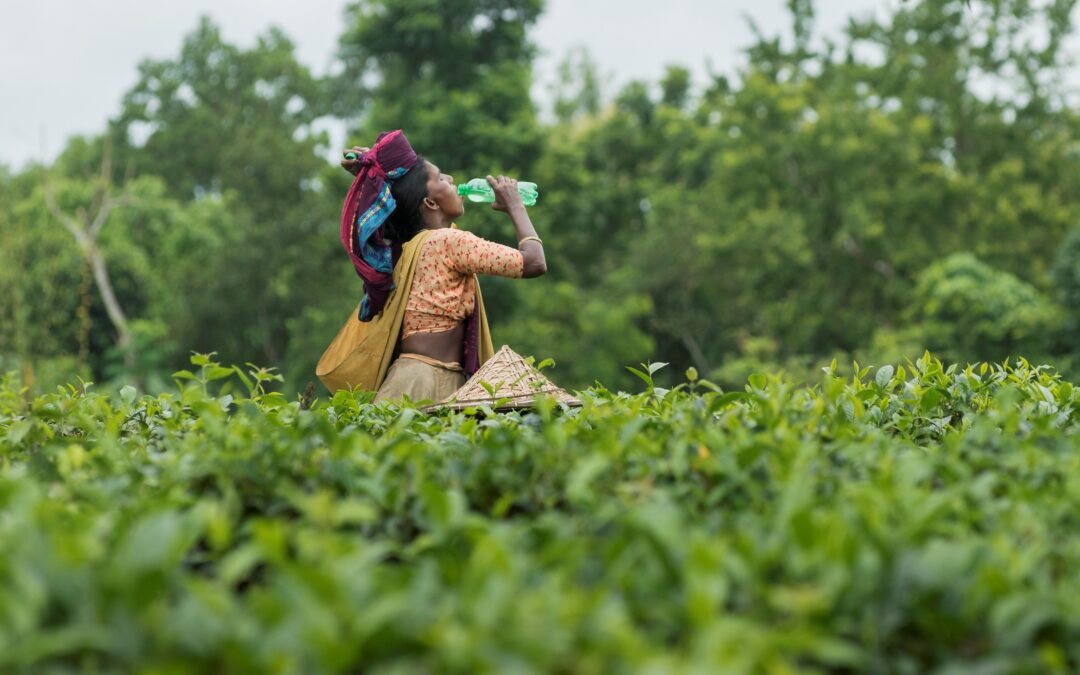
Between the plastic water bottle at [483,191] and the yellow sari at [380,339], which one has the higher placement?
the plastic water bottle at [483,191]

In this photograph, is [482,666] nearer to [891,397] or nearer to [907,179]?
[891,397]

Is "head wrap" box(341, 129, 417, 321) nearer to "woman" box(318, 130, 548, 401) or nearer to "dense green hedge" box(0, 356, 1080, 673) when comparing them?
"woman" box(318, 130, 548, 401)

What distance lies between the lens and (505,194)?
15.8 feet

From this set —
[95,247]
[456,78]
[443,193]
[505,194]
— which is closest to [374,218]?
[443,193]

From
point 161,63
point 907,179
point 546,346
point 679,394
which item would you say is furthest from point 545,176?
point 679,394

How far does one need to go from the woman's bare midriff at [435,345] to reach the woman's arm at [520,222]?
41 centimetres

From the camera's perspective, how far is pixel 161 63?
139ft

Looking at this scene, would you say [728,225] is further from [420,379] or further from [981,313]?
[420,379]

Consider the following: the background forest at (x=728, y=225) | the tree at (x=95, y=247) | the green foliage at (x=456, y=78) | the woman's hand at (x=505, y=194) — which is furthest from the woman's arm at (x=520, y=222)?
the tree at (x=95, y=247)

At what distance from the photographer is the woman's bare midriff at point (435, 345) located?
15.8ft

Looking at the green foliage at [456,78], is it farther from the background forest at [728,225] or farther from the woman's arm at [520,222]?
the woman's arm at [520,222]

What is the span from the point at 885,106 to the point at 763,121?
3.32 metres

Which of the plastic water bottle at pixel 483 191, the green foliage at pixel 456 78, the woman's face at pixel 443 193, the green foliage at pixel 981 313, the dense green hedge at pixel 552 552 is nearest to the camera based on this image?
the dense green hedge at pixel 552 552

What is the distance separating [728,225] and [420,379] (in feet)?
85.2
